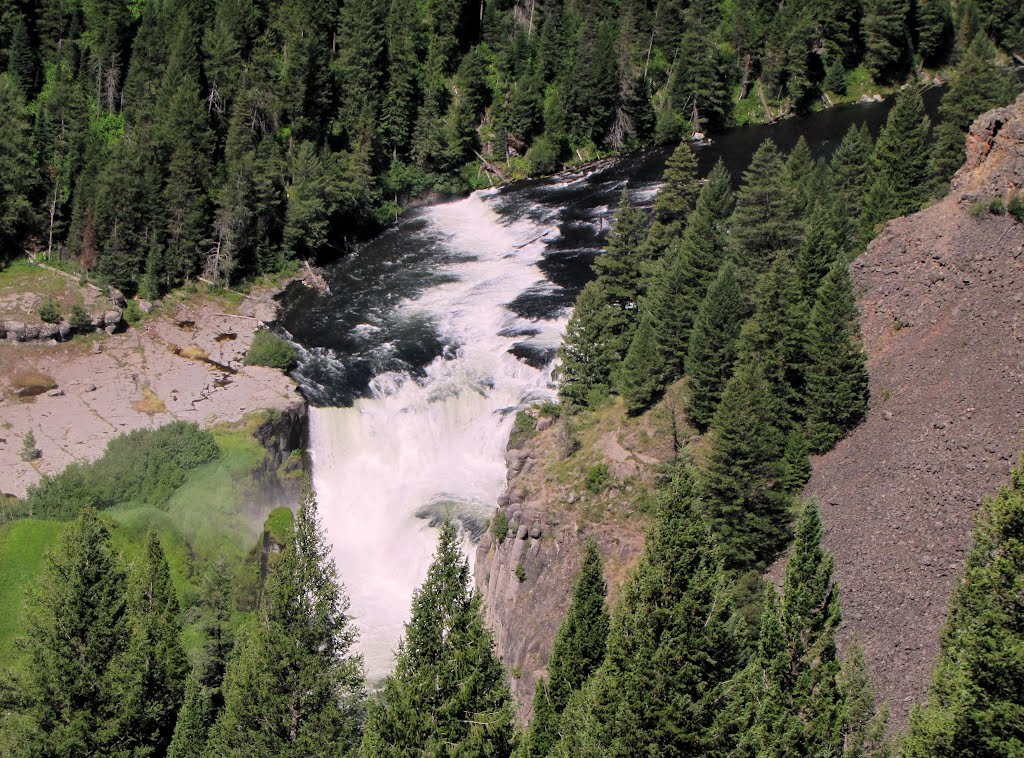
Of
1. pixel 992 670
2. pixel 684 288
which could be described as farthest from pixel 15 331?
pixel 992 670

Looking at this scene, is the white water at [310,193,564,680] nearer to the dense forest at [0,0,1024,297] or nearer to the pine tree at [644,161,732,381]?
the pine tree at [644,161,732,381]

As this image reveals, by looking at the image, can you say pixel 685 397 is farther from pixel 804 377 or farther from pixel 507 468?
pixel 507 468

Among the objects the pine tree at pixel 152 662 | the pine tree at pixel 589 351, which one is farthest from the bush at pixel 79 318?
the pine tree at pixel 589 351

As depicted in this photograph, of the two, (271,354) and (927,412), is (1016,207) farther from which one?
(271,354)

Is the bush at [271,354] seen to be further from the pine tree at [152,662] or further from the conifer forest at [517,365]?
the pine tree at [152,662]

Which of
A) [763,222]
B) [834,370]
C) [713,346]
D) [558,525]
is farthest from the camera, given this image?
[763,222]

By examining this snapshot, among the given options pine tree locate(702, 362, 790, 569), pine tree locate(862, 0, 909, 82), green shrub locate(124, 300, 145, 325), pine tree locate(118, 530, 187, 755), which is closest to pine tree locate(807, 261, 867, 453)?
pine tree locate(702, 362, 790, 569)

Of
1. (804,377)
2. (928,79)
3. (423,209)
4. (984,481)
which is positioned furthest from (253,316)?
(928,79)
